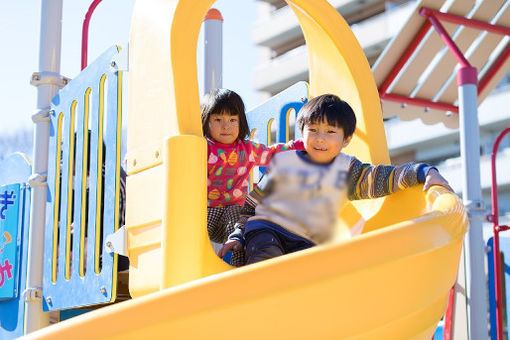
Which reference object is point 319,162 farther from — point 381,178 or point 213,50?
point 213,50

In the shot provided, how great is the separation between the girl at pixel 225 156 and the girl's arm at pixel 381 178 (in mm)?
306

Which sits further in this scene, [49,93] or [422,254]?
[49,93]

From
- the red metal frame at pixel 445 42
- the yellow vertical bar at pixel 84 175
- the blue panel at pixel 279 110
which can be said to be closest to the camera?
the yellow vertical bar at pixel 84 175

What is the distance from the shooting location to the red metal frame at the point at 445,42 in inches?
140

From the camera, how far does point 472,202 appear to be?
284cm

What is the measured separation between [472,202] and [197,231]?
184 centimetres

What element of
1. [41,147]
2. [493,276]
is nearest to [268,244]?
[41,147]

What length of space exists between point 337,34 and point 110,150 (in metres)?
0.80

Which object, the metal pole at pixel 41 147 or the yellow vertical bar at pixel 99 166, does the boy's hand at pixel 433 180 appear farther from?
the metal pole at pixel 41 147

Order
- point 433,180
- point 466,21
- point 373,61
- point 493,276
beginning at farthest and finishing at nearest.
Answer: point 373,61 → point 466,21 → point 493,276 → point 433,180

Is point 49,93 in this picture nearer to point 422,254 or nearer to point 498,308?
point 422,254

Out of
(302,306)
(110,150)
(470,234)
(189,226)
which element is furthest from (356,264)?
(470,234)

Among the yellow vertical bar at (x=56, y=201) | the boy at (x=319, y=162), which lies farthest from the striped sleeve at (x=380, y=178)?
the yellow vertical bar at (x=56, y=201)

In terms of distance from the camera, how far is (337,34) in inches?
77.4
